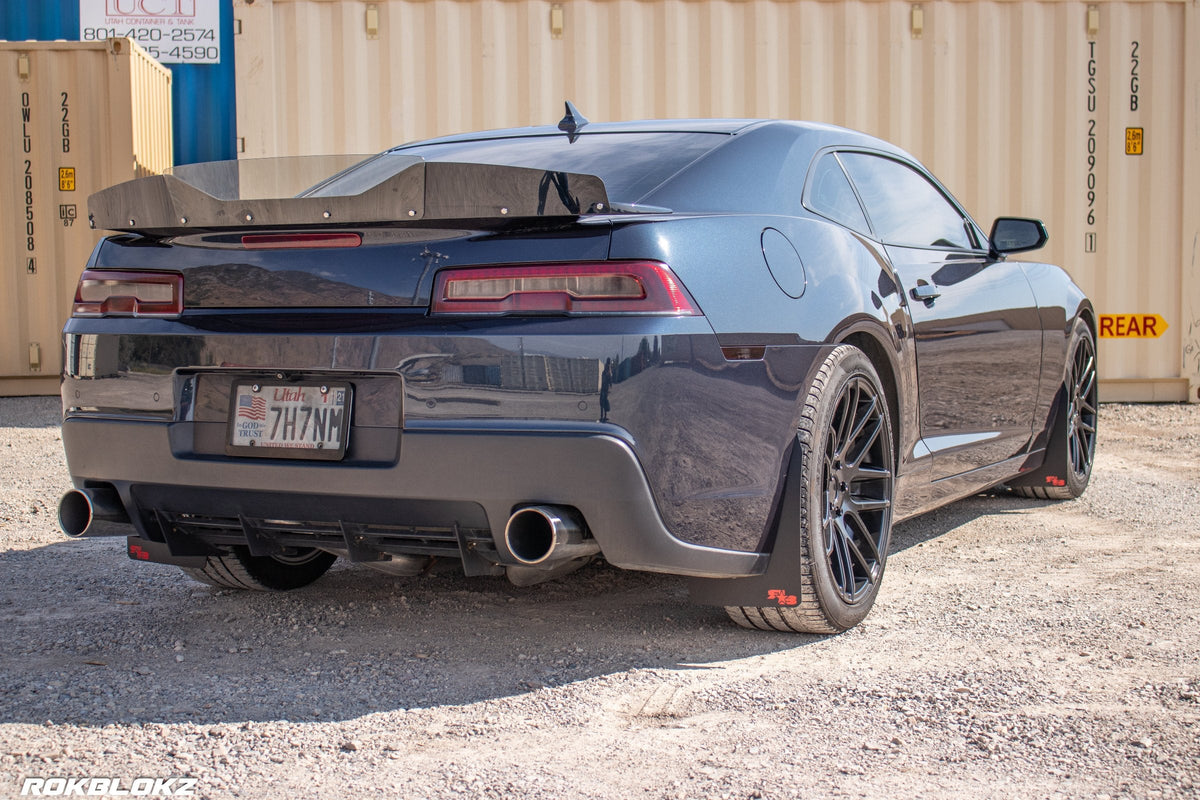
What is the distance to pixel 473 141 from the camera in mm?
3787

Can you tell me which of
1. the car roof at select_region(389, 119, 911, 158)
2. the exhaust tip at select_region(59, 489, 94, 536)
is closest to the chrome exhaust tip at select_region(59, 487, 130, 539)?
the exhaust tip at select_region(59, 489, 94, 536)

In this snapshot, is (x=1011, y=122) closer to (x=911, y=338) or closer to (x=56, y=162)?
(x=911, y=338)

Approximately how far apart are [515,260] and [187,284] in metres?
0.86

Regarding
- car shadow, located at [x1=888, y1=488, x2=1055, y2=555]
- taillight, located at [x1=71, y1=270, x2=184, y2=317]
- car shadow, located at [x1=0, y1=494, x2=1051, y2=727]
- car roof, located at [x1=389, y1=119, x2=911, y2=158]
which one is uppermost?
car roof, located at [x1=389, y1=119, x2=911, y2=158]

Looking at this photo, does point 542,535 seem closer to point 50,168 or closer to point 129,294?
point 129,294

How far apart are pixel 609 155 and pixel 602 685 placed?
1373mm

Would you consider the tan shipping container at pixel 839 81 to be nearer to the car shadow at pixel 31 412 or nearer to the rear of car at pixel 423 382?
the car shadow at pixel 31 412

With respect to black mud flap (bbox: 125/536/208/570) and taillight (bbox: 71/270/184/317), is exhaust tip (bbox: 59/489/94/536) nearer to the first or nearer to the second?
black mud flap (bbox: 125/536/208/570)

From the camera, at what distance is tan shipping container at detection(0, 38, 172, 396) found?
9273mm

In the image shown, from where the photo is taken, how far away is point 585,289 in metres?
2.57

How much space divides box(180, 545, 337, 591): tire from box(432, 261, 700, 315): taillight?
1.24 meters

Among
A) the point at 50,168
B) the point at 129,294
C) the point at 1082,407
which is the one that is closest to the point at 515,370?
the point at 129,294

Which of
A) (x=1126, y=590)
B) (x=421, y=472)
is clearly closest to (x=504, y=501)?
(x=421, y=472)

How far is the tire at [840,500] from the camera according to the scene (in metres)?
2.95
